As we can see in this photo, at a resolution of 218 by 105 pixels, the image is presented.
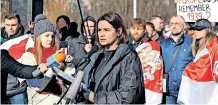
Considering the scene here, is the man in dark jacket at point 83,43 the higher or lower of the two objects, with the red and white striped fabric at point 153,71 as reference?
higher

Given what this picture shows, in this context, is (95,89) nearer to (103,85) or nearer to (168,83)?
(103,85)

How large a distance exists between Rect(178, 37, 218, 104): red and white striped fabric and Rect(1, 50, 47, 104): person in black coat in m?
3.82

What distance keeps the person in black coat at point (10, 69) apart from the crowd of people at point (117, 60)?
0.41ft

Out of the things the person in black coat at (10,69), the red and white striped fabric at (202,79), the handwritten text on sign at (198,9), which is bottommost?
the red and white striped fabric at (202,79)

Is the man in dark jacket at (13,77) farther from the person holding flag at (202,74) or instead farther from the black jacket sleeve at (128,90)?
the person holding flag at (202,74)

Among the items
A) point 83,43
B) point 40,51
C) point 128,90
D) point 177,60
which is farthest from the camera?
point 83,43

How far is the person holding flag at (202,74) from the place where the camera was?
310 inches

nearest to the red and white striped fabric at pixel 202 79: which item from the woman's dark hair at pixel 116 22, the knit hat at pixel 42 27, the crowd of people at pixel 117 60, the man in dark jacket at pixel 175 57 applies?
the crowd of people at pixel 117 60

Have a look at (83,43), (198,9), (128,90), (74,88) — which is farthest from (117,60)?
(198,9)

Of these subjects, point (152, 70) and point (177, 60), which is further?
point (152, 70)

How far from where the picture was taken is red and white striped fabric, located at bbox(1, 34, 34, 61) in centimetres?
679

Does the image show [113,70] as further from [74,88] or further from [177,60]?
[177,60]

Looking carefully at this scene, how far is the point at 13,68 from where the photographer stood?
4492mm

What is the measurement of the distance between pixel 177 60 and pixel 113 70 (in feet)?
12.1
